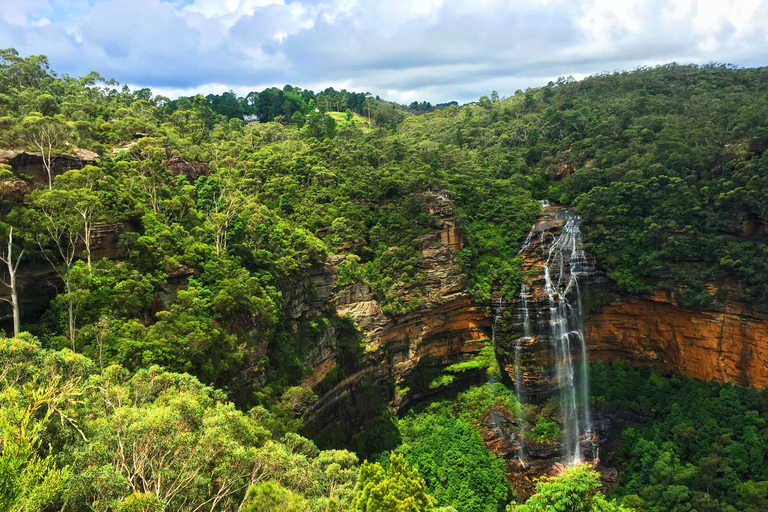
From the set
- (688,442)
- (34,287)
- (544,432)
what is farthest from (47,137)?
(688,442)

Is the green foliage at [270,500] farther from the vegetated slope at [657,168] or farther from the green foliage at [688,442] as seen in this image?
the vegetated slope at [657,168]

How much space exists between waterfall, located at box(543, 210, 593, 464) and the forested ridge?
1156mm

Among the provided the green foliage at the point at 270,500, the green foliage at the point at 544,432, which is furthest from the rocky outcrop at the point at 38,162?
the green foliage at the point at 544,432

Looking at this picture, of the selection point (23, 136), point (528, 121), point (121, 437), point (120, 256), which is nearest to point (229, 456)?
point (121, 437)

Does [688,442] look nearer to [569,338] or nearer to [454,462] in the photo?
[569,338]

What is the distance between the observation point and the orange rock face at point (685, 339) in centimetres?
2611

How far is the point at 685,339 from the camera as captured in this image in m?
28.7

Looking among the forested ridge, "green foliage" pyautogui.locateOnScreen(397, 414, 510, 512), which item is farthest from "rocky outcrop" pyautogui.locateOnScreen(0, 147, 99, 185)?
"green foliage" pyautogui.locateOnScreen(397, 414, 510, 512)

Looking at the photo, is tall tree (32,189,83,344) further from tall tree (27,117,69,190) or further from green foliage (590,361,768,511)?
green foliage (590,361,768,511)

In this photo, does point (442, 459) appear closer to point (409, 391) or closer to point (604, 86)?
point (409, 391)

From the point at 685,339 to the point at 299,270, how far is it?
23843 millimetres

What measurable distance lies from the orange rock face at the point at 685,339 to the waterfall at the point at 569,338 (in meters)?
1.53

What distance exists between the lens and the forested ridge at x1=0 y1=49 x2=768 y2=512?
31.3 ft

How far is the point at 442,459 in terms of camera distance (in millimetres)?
26344
